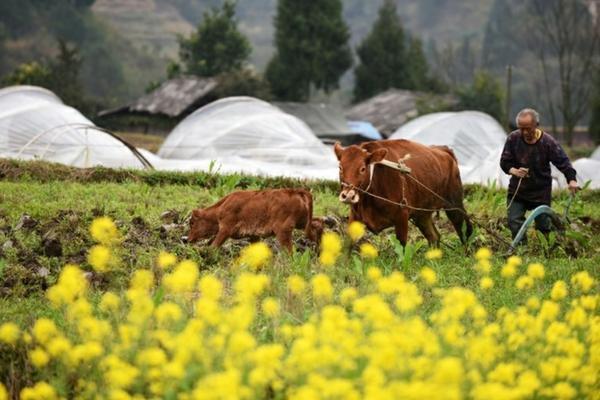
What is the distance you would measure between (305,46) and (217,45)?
467cm

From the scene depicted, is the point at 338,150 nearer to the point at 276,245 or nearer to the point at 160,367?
the point at 276,245

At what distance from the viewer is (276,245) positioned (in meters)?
7.49

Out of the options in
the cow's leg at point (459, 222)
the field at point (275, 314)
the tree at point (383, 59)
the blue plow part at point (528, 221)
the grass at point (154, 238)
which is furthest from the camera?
the tree at point (383, 59)

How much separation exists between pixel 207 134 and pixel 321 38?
28031 mm

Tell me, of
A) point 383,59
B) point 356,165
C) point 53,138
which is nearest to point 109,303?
point 356,165

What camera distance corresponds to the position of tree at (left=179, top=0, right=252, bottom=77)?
4606 centimetres

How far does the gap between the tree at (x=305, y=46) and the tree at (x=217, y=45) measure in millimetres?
1863

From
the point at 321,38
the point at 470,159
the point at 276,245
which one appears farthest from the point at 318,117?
the point at 276,245

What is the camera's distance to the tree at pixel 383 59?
49.3 m

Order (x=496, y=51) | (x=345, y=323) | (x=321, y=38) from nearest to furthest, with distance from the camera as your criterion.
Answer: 1. (x=345, y=323)
2. (x=321, y=38)
3. (x=496, y=51)

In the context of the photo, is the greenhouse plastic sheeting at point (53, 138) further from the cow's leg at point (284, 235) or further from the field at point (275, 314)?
the cow's leg at point (284, 235)

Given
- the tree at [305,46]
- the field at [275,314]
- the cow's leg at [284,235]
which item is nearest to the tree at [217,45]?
the tree at [305,46]

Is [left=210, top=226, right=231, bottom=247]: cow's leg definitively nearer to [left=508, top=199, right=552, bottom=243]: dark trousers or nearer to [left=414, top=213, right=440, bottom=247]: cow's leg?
[left=414, top=213, right=440, bottom=247]: cow's leg

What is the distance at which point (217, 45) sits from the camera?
150 feet
